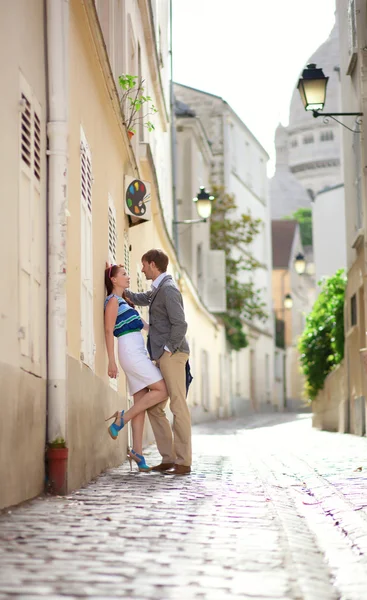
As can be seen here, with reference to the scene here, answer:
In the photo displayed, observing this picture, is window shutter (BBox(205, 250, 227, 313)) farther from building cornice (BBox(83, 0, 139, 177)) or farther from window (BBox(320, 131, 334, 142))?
window (BBox(320, 131, 334, 142))

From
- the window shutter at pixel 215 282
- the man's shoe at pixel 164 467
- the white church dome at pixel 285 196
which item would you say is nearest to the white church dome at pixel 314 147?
the white church dome at pixel 285 196

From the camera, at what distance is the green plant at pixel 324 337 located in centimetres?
2133

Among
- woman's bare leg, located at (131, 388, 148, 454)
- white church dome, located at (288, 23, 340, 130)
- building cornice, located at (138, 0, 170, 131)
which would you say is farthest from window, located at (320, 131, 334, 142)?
woman's bare leg, located at (131, 388, 148, 454)

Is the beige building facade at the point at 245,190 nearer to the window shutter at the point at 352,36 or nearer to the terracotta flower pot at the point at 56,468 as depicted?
the window shutter at the point at 352,36

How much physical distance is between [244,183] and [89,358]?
3803cm

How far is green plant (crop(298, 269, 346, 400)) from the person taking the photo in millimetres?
21328

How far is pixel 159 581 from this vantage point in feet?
12.9

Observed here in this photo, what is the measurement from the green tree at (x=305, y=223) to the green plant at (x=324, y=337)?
79.8 metres

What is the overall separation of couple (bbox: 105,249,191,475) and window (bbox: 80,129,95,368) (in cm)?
65

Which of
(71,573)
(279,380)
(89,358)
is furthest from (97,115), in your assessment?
(279,380)

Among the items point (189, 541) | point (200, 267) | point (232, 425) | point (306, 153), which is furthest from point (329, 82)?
point (189, 541)

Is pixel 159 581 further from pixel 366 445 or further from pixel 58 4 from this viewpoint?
pixel 366 445

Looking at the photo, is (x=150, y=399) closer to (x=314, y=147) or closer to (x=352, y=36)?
(x=352, y=36)

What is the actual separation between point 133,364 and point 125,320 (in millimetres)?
440
